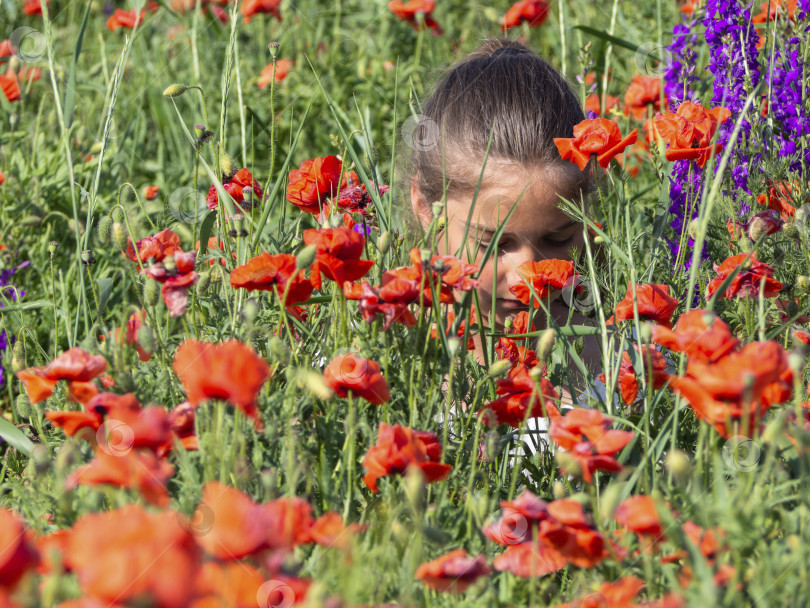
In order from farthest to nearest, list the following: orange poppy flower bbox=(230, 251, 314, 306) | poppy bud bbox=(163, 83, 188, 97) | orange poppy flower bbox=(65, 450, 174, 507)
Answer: poppy bud bbox=(163, 83, 188, 97), orange poppy flower bbox=(230, 251, 314, 306), orange poppy flower bbox=(65, 450, 174, 507)

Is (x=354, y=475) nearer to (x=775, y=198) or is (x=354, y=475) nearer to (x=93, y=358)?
(x=93, y=358)

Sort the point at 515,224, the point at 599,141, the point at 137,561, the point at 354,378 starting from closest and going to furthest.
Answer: the point at 137,561
the point at 354,378
the point at 599,141
the point at 515,224

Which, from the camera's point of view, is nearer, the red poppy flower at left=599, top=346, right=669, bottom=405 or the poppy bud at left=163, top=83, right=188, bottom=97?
the red poppy flower at left=599, top=346, right=669, bottom=405

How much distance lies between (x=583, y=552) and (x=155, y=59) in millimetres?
3110

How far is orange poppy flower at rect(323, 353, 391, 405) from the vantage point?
0.93 metres

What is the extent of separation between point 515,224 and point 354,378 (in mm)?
897

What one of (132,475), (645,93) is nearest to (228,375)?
(132,475)

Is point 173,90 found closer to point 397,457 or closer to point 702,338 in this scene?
point 397,457

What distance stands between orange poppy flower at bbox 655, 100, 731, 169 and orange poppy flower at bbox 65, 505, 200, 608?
1090 millimetres

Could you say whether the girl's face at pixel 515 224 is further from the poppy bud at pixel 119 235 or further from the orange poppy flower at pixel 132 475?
the orange poppy flower at pixel 132 475

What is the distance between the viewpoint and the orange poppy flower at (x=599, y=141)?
4.47 ft

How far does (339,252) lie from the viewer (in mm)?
1035

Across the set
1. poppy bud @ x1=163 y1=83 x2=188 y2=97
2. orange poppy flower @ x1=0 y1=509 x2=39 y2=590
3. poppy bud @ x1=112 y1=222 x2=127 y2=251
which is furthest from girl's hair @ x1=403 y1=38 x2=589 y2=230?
orange poppy flower @ x1=0 y1=509 x2=39 y2=590

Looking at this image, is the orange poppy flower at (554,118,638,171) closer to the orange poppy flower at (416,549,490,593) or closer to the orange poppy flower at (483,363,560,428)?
the orange poppy flower at (483,363,560,428)
